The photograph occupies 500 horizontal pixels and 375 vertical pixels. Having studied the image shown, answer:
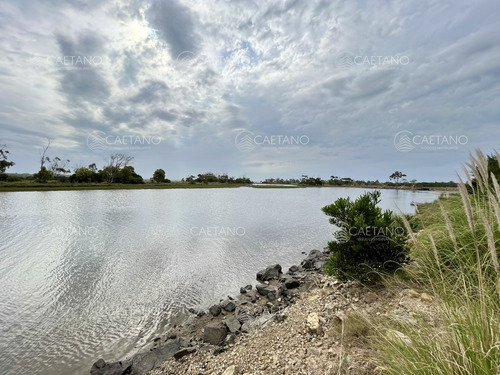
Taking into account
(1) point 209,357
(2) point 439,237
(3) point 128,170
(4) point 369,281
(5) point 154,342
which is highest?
(3) point 128,170

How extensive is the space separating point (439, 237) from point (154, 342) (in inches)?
276

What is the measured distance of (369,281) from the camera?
508 cm

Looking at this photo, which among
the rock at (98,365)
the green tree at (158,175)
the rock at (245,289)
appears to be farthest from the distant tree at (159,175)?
the rock at (98,365)

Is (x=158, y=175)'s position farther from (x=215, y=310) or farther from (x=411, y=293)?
(x=411, y=293)

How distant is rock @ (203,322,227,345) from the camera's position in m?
5.06

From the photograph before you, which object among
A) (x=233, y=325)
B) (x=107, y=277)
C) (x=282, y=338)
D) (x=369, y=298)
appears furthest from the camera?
(x=107, y=277)

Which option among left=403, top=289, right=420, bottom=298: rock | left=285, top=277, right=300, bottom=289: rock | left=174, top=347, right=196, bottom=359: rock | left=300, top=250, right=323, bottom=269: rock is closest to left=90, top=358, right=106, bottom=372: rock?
left=174, top=347, right=196, bottom=359: rock

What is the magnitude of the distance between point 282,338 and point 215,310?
335 centimetres

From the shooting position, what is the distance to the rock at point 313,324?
3688mm

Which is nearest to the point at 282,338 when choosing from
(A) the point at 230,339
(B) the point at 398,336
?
(A) the point at 230,339

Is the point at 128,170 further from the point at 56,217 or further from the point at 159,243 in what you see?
the point at 159,243

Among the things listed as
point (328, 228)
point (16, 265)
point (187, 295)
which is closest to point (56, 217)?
point (16, 265)

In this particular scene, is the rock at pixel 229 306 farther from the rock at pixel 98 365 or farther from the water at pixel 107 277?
the rock at pixel 98 365

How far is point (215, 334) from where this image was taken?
5.15m
